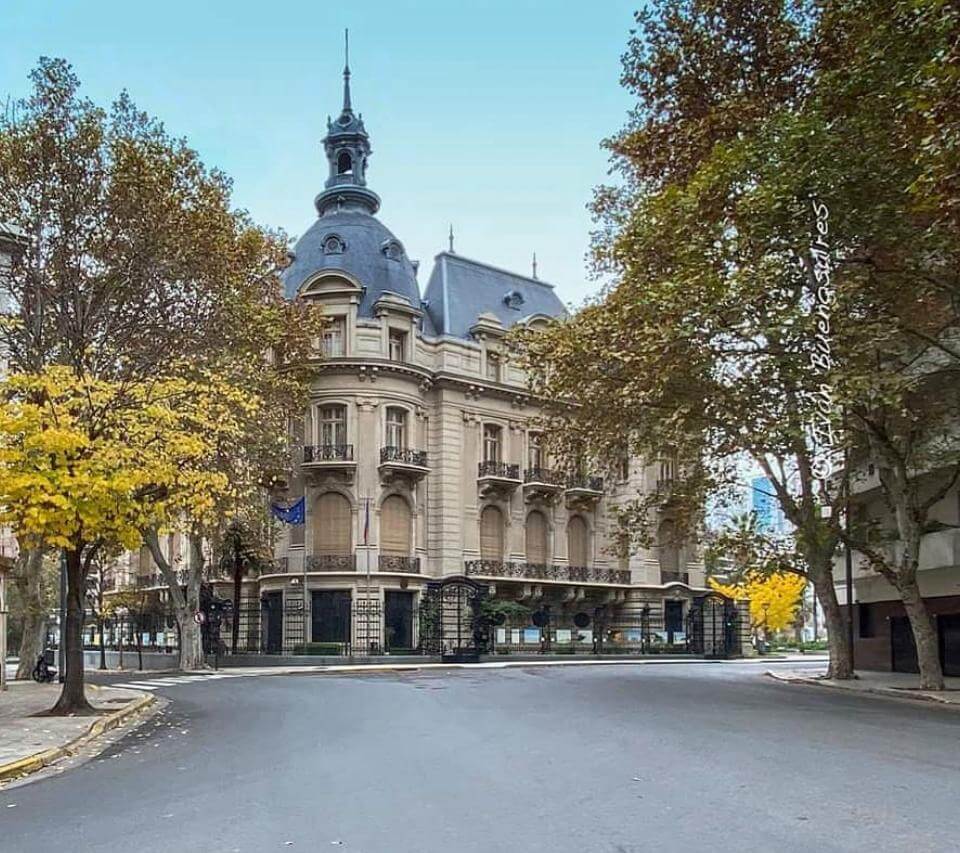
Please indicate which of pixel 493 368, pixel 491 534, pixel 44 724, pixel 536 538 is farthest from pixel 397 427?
pixel 44 724

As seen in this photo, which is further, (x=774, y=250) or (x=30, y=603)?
(x=30, y=603)

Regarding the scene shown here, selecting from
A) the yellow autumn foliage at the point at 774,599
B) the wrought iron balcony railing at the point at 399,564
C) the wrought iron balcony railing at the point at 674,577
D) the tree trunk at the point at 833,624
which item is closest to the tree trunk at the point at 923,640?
the tree trunk at the point at 833,624

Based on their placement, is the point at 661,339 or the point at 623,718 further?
the point at 661,339

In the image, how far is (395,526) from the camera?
165ft

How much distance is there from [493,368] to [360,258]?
8.42 metres

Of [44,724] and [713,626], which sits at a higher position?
[713,626]

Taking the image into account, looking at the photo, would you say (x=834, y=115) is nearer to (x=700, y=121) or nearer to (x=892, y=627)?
(x=700, y=121)

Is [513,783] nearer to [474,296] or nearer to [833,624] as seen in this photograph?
[833,624]

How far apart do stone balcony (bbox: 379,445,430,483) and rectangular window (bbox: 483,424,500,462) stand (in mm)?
4100

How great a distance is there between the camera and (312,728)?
16.4 metres

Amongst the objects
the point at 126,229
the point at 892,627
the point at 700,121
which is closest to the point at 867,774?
the point at 700,121

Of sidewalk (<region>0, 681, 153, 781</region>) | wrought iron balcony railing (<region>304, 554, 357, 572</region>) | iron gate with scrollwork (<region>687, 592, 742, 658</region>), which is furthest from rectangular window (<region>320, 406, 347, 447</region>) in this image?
sidewalk (<region>0, 681, 153, 781</region>)

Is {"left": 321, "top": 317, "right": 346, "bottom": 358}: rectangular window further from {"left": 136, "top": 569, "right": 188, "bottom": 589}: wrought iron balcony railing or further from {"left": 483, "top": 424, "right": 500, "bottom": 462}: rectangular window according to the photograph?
{"left": 136, "top": 569, "right": 188, "bottom": 589}: wrought iron balcony railing

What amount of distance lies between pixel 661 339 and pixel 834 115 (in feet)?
16.6
